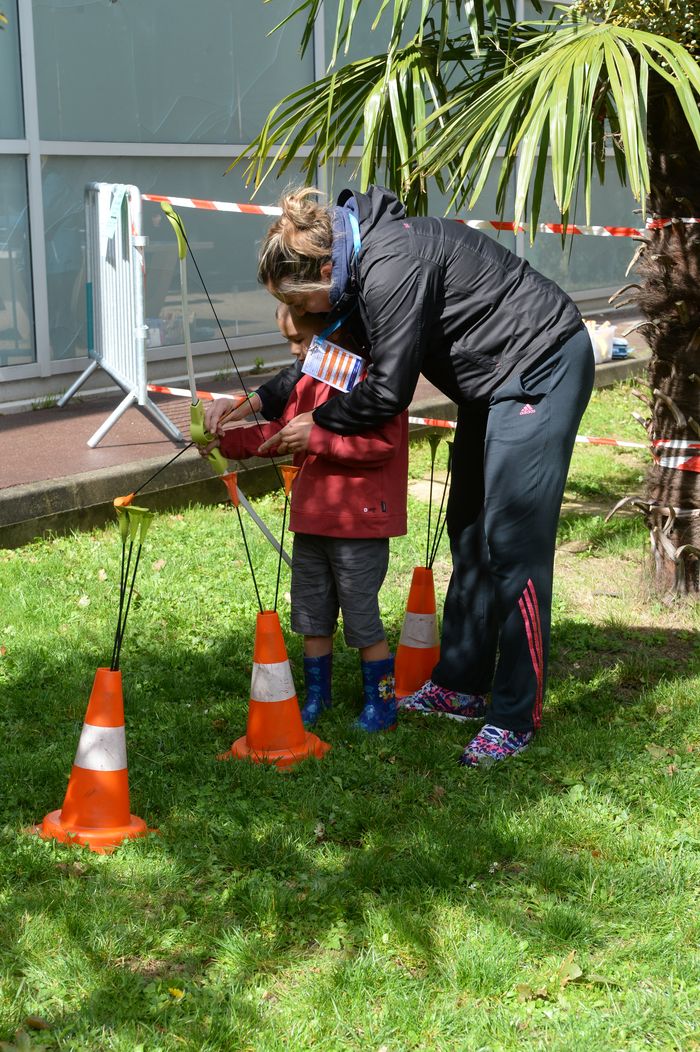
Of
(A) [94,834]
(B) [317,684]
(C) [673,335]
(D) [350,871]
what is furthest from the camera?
(C) [673,335]

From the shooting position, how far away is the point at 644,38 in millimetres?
4207

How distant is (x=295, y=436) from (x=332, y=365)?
25cm

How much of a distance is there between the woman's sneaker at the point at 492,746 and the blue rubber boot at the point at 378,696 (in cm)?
32

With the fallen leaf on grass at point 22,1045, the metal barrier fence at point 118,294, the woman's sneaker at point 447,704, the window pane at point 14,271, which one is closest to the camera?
the fallen leaf on grass at point 22,1045

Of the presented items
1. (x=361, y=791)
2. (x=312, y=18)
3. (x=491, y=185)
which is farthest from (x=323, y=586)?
(x=491, y=185)

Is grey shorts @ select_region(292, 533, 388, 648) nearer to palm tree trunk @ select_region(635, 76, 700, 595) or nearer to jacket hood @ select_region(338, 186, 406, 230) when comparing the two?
jacket hood @ select_region(338, 186, 406, 230)

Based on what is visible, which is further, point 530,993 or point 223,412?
point 223,412

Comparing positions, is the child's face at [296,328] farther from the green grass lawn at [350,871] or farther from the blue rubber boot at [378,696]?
the green grass lawn at [350,871]

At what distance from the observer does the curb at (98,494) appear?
238 inches

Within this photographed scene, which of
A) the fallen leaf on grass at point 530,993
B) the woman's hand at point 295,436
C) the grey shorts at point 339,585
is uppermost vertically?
the woman's hand at point 295,436

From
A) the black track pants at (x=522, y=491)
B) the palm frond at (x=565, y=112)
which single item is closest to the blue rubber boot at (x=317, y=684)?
the black track pants at (x=522, y=491)

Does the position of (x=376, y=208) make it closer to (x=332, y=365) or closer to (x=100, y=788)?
(x=332, y=365)

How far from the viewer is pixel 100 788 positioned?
337 centimetres

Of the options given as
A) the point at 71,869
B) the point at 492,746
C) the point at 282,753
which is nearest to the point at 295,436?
the point at 282,753
